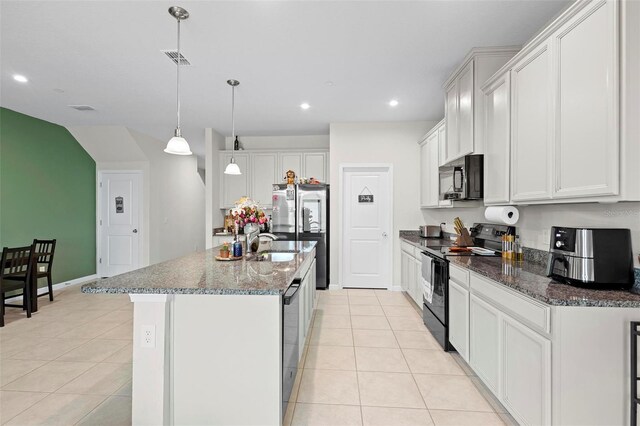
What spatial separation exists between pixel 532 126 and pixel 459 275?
1.26m

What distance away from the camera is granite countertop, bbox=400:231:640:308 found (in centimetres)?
141

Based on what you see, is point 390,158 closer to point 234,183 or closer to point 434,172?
point 434,172

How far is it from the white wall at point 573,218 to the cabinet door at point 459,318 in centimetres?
74

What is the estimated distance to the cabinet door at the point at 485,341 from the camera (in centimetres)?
192

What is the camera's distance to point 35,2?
83.0 inches

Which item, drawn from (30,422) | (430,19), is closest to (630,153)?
(430,19)

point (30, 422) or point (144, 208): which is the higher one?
point (144, 208)

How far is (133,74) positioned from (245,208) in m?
2.10

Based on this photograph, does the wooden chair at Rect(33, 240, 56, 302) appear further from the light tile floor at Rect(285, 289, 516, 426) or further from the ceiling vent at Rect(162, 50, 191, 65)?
the light tile floor at Rect(285, 289, 516, 426)

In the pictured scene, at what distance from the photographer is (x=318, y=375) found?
2404 millimetres

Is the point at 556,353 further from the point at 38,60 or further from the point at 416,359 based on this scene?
the point at 38,60

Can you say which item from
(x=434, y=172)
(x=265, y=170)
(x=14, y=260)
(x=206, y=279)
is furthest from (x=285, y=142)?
(x=206, y=279)

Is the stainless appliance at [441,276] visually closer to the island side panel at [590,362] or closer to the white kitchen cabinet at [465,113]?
the white kitchen cabinet at [465,113]

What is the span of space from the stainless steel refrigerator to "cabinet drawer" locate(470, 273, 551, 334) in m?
3.01
